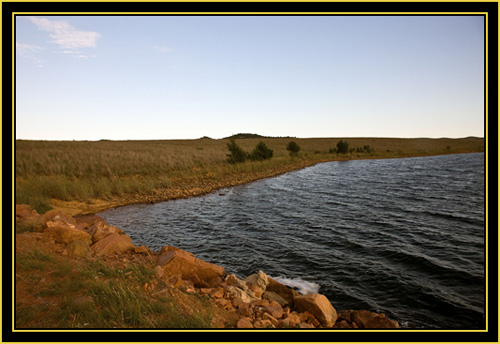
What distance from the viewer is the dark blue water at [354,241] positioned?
524cm

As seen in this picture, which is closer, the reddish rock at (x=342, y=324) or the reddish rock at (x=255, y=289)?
the reddish rock at (x=342, y=324)

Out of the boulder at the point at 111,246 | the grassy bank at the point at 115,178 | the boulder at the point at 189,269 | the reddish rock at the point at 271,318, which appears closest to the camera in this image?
the reddish rock at the point at 271,318

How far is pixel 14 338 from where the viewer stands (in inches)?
93.3

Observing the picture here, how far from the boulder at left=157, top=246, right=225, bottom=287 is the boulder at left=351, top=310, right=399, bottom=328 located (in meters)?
2.66

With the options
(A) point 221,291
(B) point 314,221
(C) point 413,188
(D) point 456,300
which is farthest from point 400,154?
(A) point 221,291

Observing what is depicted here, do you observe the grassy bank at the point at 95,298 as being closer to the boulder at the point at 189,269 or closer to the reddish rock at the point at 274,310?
the boulder at the point at 189,269

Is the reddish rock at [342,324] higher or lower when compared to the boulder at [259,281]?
lower

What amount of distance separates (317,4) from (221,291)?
4.40 meters

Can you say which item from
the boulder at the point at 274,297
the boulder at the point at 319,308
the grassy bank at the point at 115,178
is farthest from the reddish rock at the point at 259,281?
the grassy bank at the point at 115,178

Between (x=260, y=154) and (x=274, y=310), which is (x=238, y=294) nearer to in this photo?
(x=274, y=310)

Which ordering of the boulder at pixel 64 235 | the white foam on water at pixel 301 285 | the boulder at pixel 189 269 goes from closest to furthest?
1. the boulder at pixel 189 269
2. the white foam on water at pixel 301 285
3. the boulder at pixel 64 235

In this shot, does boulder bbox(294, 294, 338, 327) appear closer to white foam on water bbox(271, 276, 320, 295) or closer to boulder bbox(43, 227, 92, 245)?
white foam on water bbox(271, 276, 320, 295)

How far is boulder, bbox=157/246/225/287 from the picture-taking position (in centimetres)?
509

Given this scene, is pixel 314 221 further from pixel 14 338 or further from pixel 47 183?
pixel 47 183
